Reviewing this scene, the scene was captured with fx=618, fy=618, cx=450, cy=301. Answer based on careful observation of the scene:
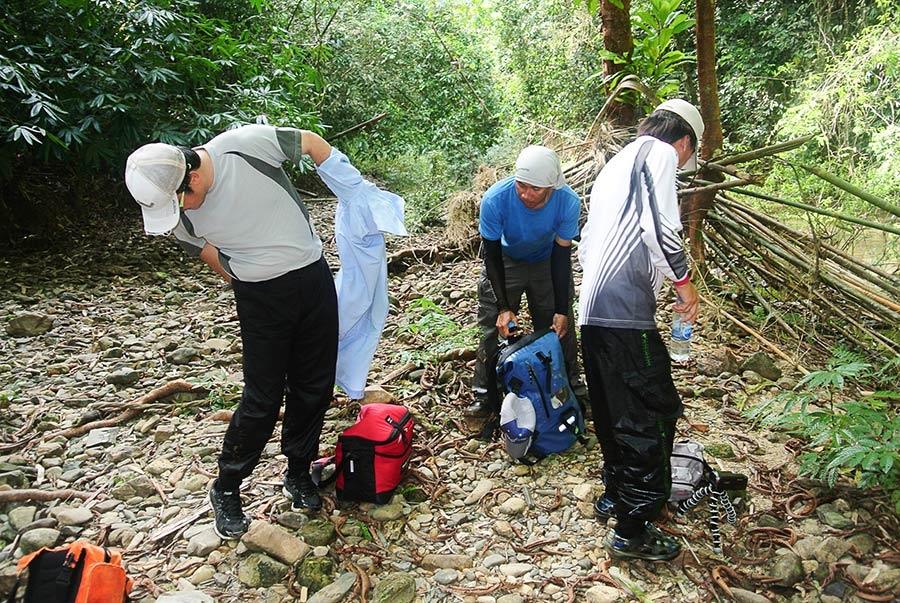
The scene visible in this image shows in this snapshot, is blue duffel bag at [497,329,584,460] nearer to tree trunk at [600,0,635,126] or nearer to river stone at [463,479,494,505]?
river stone at [463,479,494,505]

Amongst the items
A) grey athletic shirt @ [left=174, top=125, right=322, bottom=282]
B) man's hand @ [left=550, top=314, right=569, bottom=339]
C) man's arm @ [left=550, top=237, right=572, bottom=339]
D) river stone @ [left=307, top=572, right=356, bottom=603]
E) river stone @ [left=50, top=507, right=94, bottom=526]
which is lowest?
river stone @ [left=307, top=572, right=356, bottom=603]

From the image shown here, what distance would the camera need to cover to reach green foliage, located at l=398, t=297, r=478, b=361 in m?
4.42

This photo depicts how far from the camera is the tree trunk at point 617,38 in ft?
16.9

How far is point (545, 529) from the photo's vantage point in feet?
9.28

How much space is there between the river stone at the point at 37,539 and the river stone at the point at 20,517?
120mm

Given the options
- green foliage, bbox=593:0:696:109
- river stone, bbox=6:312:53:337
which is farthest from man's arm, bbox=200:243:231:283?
green foliage, bbox=593:0:696:109

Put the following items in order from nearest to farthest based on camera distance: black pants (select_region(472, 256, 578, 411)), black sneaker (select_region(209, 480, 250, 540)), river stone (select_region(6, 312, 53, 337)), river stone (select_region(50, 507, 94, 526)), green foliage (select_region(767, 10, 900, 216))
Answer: black sneaker (select_region(209, 480, 250, 540)), river stone (select_region(50, 507, 94, 526)), black pants (select_region(472, 256, 578, 411)), river stone (select_region(6, 312, 53, 337)), green foliage (select_region(767, 10, 900, 216))

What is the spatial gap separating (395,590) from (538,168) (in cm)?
195

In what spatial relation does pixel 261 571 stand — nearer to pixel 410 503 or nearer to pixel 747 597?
pixel 410 503

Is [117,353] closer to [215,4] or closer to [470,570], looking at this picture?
[470,570]

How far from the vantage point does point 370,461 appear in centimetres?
288

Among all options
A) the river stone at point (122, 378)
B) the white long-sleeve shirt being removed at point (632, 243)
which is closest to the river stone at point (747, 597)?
the white long-sleeve shirt being removed at point (632, 243)

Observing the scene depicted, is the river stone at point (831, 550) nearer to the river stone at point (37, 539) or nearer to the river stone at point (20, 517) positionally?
the river stone at point (37, 539)

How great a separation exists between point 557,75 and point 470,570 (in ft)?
34.0
